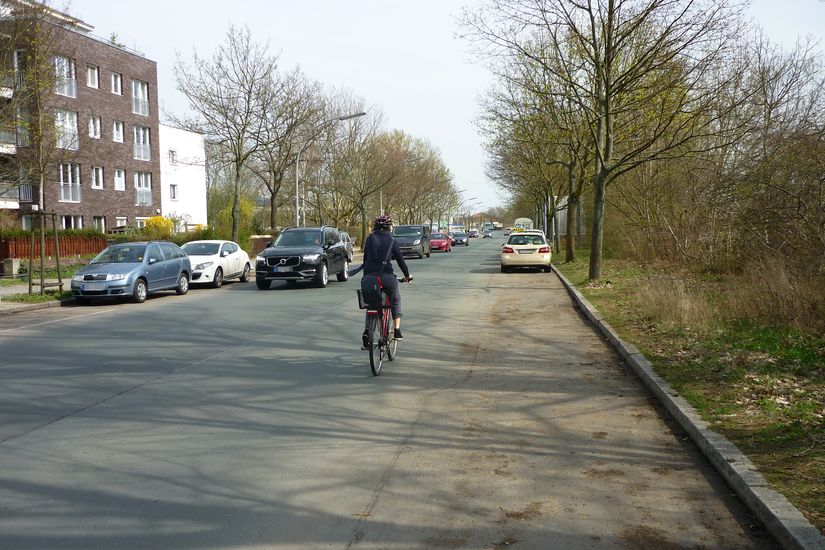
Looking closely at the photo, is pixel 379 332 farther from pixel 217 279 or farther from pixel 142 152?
pixel 142 152

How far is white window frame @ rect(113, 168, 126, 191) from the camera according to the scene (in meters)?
44.8

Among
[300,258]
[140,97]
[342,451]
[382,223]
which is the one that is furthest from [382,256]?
[140,97]

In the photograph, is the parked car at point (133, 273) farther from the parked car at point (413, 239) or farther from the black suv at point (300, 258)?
the parked car at point (413, 239)

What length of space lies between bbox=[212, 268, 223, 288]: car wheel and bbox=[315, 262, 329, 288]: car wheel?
3.34 meters

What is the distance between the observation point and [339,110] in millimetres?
48812

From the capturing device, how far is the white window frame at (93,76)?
139 feet

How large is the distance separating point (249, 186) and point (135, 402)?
7460 cm

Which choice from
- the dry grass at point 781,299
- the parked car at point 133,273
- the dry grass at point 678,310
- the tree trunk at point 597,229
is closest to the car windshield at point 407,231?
the tree trunk at point 597,229

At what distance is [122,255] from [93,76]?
28.6 m

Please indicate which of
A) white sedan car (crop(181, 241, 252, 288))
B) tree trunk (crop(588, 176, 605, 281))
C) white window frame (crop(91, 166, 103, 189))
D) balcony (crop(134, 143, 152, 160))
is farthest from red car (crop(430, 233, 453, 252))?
tree trunk (crop(588, 176, 605, 281))

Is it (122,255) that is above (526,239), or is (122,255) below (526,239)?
below

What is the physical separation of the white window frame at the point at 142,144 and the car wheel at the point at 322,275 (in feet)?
99.2

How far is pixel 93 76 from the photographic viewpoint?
42812mm

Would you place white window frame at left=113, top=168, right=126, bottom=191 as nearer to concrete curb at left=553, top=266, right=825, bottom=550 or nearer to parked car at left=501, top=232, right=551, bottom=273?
parked car at left=501, top=232, right=551, bottom=273
